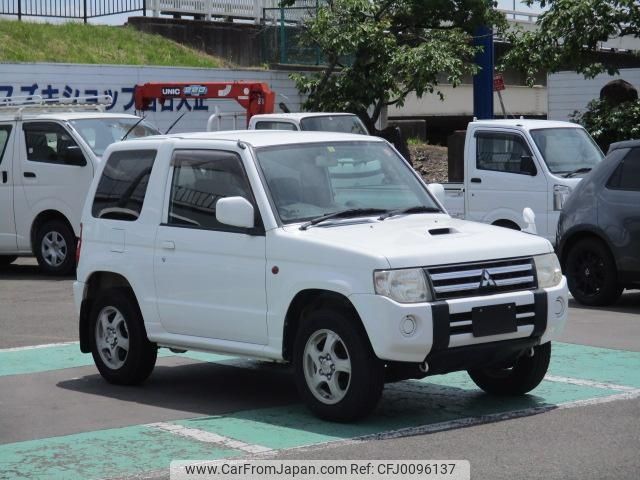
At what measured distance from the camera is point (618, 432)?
7602 mm

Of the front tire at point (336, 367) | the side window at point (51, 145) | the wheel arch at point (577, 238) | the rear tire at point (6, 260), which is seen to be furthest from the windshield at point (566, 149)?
the front tire at point (336, 367)

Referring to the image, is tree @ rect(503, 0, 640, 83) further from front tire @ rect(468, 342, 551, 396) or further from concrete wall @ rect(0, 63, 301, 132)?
front tire @ rect(468, 342, 551, 396)

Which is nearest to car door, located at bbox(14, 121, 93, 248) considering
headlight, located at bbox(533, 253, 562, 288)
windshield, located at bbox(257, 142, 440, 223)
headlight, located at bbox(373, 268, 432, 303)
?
windshield, located at bbox(257, 142, 440, 223)

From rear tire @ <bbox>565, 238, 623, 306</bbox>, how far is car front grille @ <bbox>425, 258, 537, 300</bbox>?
18.5 feet

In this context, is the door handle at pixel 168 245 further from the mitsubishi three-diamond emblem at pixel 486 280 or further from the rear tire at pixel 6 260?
the rear tire at pixel 6 260

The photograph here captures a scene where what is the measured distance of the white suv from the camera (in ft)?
25.3

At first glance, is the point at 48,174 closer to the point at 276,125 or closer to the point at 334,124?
the point at 276,125

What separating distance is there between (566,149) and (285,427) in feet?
34.5

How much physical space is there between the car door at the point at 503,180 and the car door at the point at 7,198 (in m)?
6.45

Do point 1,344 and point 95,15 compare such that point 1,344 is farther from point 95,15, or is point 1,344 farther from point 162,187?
point 95,15

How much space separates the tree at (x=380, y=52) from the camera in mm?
27438

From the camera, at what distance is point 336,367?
788 centimetres

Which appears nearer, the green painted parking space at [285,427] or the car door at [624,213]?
the green painted parking space at [285,427]

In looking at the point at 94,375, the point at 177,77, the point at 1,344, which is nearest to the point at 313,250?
the point at 94,375
